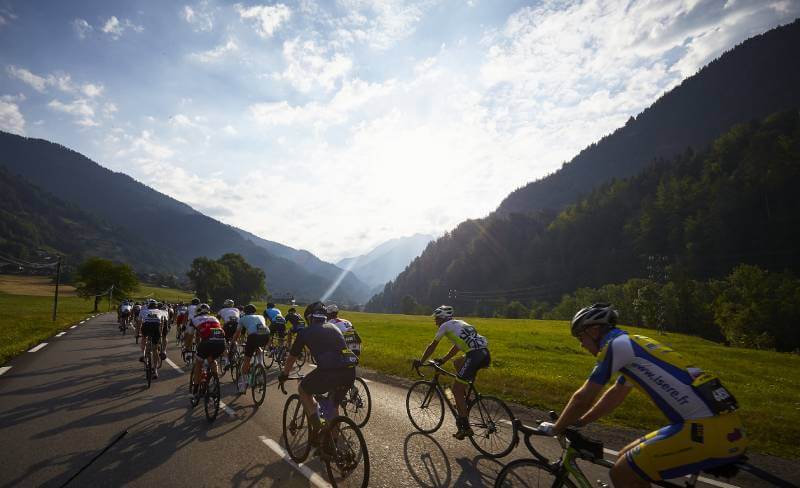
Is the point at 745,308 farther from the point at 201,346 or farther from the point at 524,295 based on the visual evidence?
the point at 524,295

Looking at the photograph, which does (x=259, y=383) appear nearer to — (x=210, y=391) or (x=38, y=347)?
(x=210, y=391)

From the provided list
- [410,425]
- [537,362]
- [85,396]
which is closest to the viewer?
[410,425]

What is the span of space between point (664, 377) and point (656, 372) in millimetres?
70

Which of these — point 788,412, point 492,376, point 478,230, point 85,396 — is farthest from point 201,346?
point 478,230

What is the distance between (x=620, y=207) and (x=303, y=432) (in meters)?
157

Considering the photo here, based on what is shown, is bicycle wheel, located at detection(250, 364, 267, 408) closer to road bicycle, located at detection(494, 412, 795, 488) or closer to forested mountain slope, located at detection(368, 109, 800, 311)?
road bicycle, located at detection(494, 412, 795, 488)

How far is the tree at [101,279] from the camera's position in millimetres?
73500

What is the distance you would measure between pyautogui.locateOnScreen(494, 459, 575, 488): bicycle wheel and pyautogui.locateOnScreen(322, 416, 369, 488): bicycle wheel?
2.25 meters

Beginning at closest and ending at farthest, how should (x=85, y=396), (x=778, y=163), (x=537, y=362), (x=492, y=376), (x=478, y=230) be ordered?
1. (x=85, y=396)
2. (x=492, y=376)
3. (x=537, y=362)
4. (x=778, y=163)
5. (x=478, y=230)

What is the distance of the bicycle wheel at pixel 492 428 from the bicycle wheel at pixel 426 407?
104 cm

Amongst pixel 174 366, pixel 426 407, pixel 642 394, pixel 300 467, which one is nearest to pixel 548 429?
pixel 300 467

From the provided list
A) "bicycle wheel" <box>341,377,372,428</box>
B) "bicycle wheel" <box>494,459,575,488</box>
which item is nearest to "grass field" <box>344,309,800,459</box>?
"bicycle wheel" <box>341,377,372,428</box>

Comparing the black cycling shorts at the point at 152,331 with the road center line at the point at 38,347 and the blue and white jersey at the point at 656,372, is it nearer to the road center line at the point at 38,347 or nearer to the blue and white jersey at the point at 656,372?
the road center line at the point at 38,347

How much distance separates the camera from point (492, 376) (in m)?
15.0
